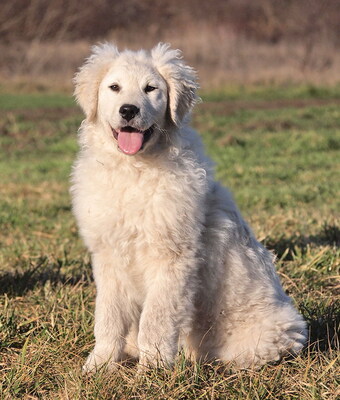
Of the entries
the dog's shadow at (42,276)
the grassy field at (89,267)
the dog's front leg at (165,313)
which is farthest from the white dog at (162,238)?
the dog's shadow at (42,276)

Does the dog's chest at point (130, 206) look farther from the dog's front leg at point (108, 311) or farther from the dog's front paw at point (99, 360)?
the dog's front paw at point (99, 360)

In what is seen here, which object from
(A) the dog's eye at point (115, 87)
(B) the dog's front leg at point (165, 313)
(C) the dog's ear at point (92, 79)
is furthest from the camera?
(C) the dog's ear at point (92, 79)

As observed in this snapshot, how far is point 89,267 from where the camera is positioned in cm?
609

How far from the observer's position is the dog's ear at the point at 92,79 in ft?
14.1

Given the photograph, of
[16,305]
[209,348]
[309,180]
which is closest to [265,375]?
[209,348]

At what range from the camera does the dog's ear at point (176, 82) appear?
14.0 ft

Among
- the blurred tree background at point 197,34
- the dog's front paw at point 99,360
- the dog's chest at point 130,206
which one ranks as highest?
the dog's chest at point 130,206

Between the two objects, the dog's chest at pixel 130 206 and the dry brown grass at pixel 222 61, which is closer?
the dog's chest at pixel 130 206

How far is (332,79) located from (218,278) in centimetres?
2127

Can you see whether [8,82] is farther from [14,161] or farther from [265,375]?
[265,375]

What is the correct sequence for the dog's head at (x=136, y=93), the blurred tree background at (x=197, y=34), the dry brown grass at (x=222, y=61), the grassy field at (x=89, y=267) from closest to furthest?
the grassy field at (x=89, y=267) < the dog's head at (x=136, y=93) < the dry brown grass at (x=222, y=61) < the blurred tree background at (x=197, y=34)

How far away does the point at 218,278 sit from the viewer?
4148 mm

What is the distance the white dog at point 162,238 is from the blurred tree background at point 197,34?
20.2 m

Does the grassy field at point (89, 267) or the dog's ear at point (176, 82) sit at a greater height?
the dog's ear at point (176, 82)
